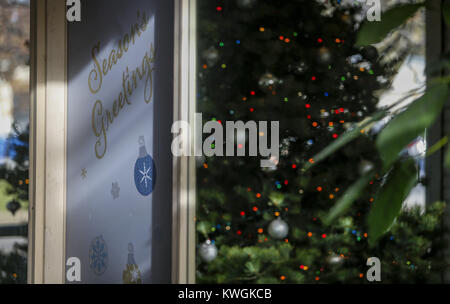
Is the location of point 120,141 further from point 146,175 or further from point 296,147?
point 296,147

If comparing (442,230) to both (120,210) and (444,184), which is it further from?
(120,210)

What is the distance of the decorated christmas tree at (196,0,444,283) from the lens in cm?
220

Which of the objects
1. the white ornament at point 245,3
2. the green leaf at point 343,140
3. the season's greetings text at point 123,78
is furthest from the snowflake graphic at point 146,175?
the green leaf at point 343,140

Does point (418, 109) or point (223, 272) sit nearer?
point (418, 109)

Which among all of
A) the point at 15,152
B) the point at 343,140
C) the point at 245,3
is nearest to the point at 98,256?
the point at 15,152

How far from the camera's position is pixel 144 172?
1.89 m

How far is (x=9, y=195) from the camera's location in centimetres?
217

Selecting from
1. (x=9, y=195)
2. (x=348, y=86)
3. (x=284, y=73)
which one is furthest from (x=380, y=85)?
(x=9, y=195)

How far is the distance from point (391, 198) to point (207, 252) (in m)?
1.91

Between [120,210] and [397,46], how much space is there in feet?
5.23

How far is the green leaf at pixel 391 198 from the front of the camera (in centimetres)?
26

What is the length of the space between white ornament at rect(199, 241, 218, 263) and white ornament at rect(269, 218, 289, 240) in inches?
11.0

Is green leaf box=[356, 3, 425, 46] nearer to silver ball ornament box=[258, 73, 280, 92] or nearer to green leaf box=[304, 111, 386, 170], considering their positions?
green leaf box=[304, 111, 386, 170]

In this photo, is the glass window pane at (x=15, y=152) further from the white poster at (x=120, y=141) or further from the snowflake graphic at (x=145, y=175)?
the snowflake graphic at (x=145, y=175)
